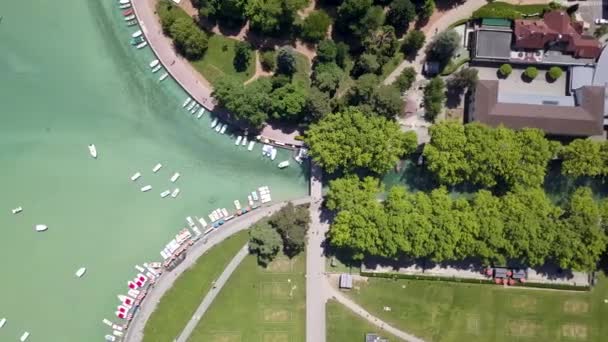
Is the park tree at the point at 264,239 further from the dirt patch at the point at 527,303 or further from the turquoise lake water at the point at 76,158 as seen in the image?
the dirt patch at the point at 527,303

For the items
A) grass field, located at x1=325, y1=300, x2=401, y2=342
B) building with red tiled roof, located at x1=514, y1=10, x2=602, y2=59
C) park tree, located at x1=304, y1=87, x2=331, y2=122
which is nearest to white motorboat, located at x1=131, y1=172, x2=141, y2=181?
park tree, located at x1=304, y1=87, x2=331, y2=122

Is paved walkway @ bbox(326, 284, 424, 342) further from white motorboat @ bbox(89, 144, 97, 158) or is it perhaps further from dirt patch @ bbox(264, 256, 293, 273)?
white motorboat @ bbox(89, 144, 97, 158)

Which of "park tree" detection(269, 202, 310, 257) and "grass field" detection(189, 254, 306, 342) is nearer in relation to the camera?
"park tree" detection(269, 202, 310, 257)

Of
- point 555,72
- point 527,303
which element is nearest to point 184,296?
point 527,303

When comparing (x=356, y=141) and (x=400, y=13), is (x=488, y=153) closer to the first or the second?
(x=356, y=141)

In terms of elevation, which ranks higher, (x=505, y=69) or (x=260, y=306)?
(x=505, y=69)

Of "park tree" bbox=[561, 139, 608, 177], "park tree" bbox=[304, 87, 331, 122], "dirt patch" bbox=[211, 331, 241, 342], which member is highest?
"park tree" bbox=[304, 87, 331, 122]
